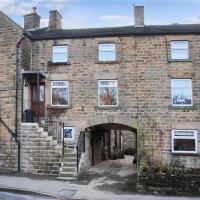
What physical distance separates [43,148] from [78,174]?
250 cm

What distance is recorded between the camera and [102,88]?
2112 centimetres

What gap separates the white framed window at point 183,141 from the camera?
20078mm

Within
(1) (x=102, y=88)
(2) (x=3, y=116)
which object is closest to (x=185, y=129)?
(1) (x=102, y=88)

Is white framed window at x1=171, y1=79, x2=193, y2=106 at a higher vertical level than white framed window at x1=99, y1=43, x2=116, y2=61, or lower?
lower

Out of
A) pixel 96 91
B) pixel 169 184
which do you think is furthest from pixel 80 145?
pixel 169 184

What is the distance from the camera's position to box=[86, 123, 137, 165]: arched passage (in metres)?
23.3

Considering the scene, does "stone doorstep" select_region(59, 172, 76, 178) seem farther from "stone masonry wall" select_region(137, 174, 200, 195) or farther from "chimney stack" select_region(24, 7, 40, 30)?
"chimney stack" select_region(24, 7, 40, 30)

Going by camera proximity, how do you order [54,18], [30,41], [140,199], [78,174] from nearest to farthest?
[140,199], [78,174], [30,41], [54,18]

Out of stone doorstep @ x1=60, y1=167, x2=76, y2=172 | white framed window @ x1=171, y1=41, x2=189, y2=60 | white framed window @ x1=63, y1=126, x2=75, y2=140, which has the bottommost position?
stone doorstep @ x1=60, y1=167, x2=76, y2=172

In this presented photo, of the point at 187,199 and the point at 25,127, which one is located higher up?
the point at 25,127

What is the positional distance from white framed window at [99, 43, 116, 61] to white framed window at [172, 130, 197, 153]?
230 inches

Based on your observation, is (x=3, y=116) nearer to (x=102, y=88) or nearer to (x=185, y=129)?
(x=102, y=88)

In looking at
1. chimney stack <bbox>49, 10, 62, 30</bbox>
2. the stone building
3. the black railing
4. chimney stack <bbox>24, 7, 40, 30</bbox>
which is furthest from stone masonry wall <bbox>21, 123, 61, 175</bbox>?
chimney stack <bbox>24, 7, 40, 30</bbox>

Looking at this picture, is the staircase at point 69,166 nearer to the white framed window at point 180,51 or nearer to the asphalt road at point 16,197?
the asphalt road at point 16,197
